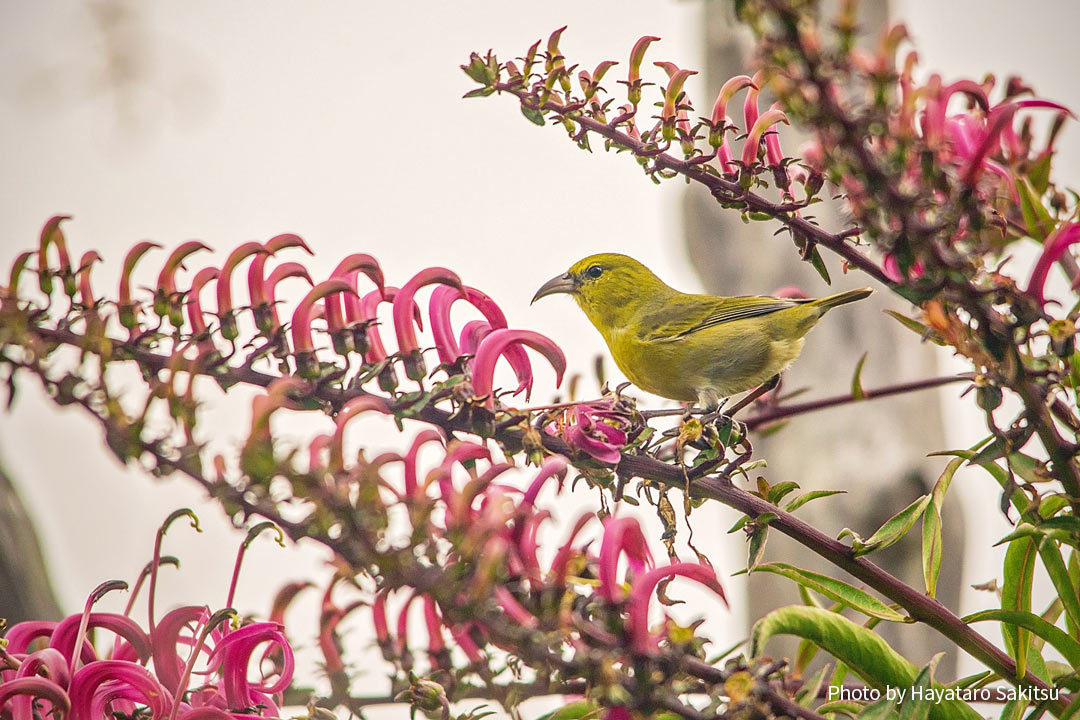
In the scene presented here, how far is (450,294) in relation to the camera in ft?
2.81

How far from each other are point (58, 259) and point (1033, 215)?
37.4 inches

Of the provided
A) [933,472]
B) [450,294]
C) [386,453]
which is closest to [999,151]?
[450,294]

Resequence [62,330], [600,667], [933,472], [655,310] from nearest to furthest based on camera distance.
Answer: [600,667]
[62,330]
[655,310]
[933,472]

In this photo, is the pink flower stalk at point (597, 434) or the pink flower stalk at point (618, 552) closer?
the pink flower stalk at point (618, 552)

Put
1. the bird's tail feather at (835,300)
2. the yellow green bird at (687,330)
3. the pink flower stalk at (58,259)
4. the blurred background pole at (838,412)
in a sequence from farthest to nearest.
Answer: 1. the blurred background pole at (838,412)
2. the yellow green bird at (687,330)
3. the bird's tail feather at (835,300)
4. the pink flower stalk at (58,259)

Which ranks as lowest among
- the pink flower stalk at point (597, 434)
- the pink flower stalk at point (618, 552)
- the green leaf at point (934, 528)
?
the green leaf at point (934, 528)

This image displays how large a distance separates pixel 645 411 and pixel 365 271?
0.38 metres

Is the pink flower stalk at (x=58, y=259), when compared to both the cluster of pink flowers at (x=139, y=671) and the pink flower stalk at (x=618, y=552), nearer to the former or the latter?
the cluster of pink flowers at (x=139, y=671)

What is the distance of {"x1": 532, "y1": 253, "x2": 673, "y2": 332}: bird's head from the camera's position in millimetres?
1865

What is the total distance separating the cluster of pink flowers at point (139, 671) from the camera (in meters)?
0.73

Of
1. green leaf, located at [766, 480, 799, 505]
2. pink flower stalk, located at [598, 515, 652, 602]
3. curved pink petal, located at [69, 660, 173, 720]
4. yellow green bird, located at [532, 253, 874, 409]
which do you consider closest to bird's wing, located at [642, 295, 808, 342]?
yellow green bird, located at [532, 253, 874, 409]

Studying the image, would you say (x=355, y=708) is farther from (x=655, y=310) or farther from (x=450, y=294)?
(x=655, y=310)

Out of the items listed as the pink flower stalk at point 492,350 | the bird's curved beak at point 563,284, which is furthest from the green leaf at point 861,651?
the bird's curved beak at point 563,284

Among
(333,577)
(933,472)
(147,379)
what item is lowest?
(933,472)
